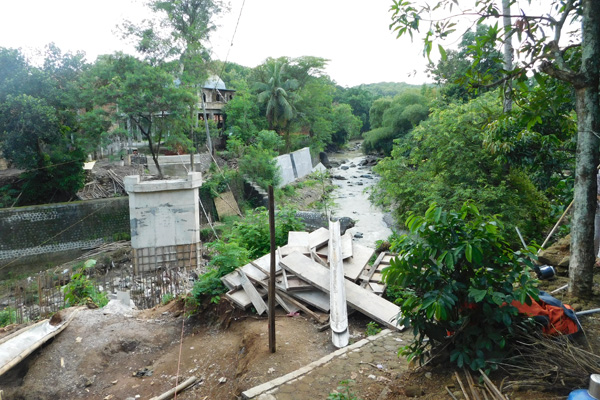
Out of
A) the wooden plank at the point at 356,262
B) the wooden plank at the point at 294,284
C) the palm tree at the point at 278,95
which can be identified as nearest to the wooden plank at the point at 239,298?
the wooden plank at the point at 294,284

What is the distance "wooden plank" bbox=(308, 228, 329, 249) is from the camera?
24.4ft

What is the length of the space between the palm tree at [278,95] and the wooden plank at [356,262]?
21.9 m

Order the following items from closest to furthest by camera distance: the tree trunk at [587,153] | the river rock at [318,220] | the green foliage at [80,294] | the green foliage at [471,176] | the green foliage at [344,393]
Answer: the green foliage at [344,393]
the tree trunk at [587,153]
the green foliage at [80,294]
the green foliage at [471,176]
the river rock at [318,220]

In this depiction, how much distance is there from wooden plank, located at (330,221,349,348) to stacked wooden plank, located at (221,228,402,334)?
0.02m

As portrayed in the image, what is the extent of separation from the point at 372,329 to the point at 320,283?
1074mm

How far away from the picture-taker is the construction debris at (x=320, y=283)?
583cm

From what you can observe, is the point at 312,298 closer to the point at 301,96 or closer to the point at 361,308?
the point at 361,308

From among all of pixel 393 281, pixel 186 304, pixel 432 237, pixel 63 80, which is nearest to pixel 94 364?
pixel 186 304

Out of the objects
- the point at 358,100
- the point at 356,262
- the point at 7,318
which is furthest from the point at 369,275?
the point at 358,100

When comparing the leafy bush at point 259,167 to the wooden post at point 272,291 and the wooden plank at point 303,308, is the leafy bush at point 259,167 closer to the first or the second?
the wooden plank at point 303,308

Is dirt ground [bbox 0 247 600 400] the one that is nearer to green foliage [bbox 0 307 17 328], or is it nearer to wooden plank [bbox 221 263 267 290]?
wooden plank [bbox 221 263 267 290]

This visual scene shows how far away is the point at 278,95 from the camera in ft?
92.8

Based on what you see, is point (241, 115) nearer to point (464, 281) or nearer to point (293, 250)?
point (293, 250)

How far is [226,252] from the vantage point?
7.39 meters
